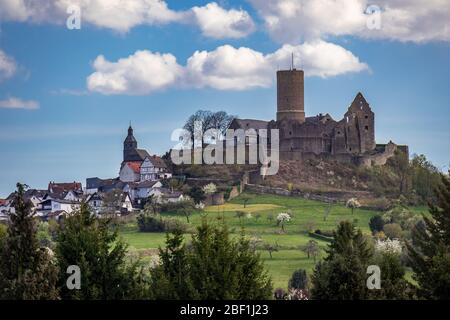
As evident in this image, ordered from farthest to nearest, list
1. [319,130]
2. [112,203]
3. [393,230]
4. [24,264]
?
[319,130] < [112,203] < [393,230] < [24,264]

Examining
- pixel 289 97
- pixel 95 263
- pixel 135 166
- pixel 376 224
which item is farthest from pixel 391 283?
pixel 135 166

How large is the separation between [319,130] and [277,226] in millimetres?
25609

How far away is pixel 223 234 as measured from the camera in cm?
3250

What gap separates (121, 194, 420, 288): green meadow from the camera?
63.7m

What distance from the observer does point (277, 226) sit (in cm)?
7781

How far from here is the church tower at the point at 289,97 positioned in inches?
4144

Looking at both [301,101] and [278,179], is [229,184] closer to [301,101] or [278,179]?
[278,179]

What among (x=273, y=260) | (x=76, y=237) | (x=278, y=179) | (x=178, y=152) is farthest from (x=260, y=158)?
(x=76, y=237)

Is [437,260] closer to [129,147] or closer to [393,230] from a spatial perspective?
[393,230]

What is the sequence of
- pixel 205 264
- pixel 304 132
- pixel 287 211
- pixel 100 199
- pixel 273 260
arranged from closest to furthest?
pixel 205 264
pixel 273 260
pixel 287 211
pixel 100 199
pixel 304 132

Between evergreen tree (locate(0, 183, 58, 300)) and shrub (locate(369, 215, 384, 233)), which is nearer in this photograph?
evergreen tree (locate(0, 183, 58, 300))

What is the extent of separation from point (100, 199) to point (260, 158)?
16.0 metres

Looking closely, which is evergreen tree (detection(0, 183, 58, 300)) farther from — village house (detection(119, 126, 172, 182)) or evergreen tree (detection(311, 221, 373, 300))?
village house (detection(119, 126, 172, 182))

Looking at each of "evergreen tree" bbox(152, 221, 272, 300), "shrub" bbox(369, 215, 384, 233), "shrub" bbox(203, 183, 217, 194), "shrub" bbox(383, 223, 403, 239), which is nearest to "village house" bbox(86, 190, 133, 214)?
"shrub" bbox(203, 183, 217, 194)
